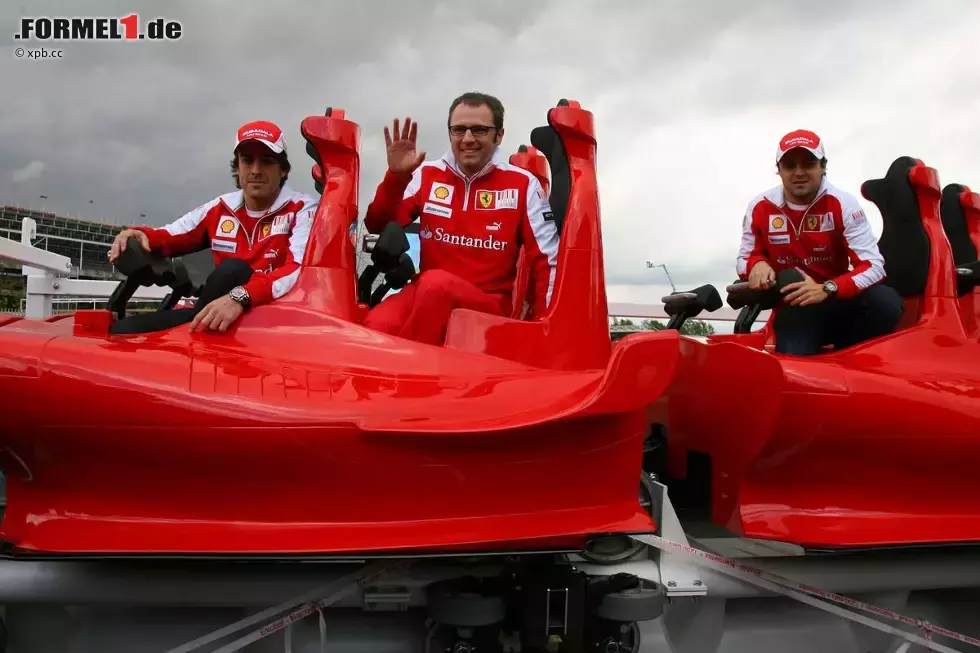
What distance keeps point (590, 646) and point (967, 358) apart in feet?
4.97

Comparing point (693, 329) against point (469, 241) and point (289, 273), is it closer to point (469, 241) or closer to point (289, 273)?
point (469, 241)

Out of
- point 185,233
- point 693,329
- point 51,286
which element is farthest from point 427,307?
point 51,286

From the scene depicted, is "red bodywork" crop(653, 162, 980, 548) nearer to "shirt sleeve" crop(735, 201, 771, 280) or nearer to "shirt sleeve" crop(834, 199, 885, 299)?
"shirt sleeve" crop(834, 199, 885, 299)

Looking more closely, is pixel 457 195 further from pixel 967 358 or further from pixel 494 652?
pixel 967 358

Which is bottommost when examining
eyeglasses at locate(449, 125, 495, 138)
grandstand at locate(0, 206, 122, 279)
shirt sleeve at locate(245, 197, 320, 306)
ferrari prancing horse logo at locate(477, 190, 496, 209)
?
shirt sleeve at locate(245, 197, 320, 306)

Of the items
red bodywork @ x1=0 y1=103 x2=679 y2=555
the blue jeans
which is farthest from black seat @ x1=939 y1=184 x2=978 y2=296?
red bodywork @ x1=0 y1=103 x2=679 y2=555

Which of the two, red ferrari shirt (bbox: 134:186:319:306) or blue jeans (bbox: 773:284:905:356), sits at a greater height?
red ferrari shirt (bbox: 134:186:319:306)

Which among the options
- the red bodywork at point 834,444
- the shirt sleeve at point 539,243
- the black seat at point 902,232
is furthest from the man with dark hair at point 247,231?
the black seat at point 902,232

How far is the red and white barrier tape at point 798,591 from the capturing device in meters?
1.91

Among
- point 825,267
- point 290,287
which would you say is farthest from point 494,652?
point 825,267

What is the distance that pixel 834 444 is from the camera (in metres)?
1.87

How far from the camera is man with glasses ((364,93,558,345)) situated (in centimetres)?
227

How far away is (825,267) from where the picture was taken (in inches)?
105

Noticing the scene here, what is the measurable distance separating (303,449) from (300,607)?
1.74ft
